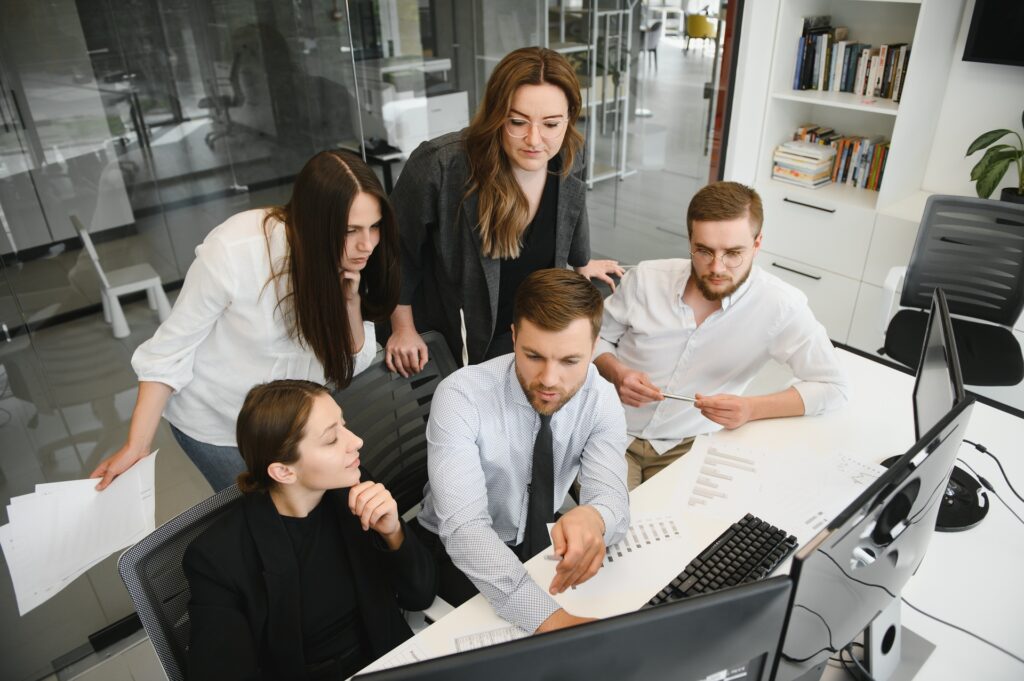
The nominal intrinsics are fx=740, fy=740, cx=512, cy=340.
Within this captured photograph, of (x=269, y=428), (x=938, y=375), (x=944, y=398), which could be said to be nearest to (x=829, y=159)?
(x=938, y=375)

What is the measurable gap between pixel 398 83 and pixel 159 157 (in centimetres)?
107

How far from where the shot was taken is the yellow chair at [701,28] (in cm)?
405

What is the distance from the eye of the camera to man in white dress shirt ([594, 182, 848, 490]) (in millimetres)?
1960

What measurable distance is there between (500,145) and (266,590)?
129 centimetres

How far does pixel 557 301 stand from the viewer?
1.56 m

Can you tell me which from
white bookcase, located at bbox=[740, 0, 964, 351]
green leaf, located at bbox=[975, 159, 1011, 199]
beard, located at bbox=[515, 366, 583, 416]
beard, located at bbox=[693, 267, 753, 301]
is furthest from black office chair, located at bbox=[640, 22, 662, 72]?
beard, located at bbox=[515, 366, 583, 416]

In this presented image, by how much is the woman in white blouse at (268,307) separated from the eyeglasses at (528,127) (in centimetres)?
46

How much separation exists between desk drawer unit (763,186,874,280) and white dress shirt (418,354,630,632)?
2.58 m

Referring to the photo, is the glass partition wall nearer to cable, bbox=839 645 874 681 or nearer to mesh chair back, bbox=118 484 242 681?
mesh chair back, bbox=118 484 242 681

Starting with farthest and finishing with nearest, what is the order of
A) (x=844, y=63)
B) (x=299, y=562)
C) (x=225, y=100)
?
1. (x=844, y=63)
2. (x=225, y=100)
3. (x=299, y=562)

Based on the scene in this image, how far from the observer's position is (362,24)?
2.98 meters

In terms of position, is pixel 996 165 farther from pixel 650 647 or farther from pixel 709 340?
pixel 650 647

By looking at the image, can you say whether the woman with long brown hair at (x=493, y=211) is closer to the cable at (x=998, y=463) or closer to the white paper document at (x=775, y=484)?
the white paper document at (x=775, y=484)

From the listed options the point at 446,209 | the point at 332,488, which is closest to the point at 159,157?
the point at 446,209
